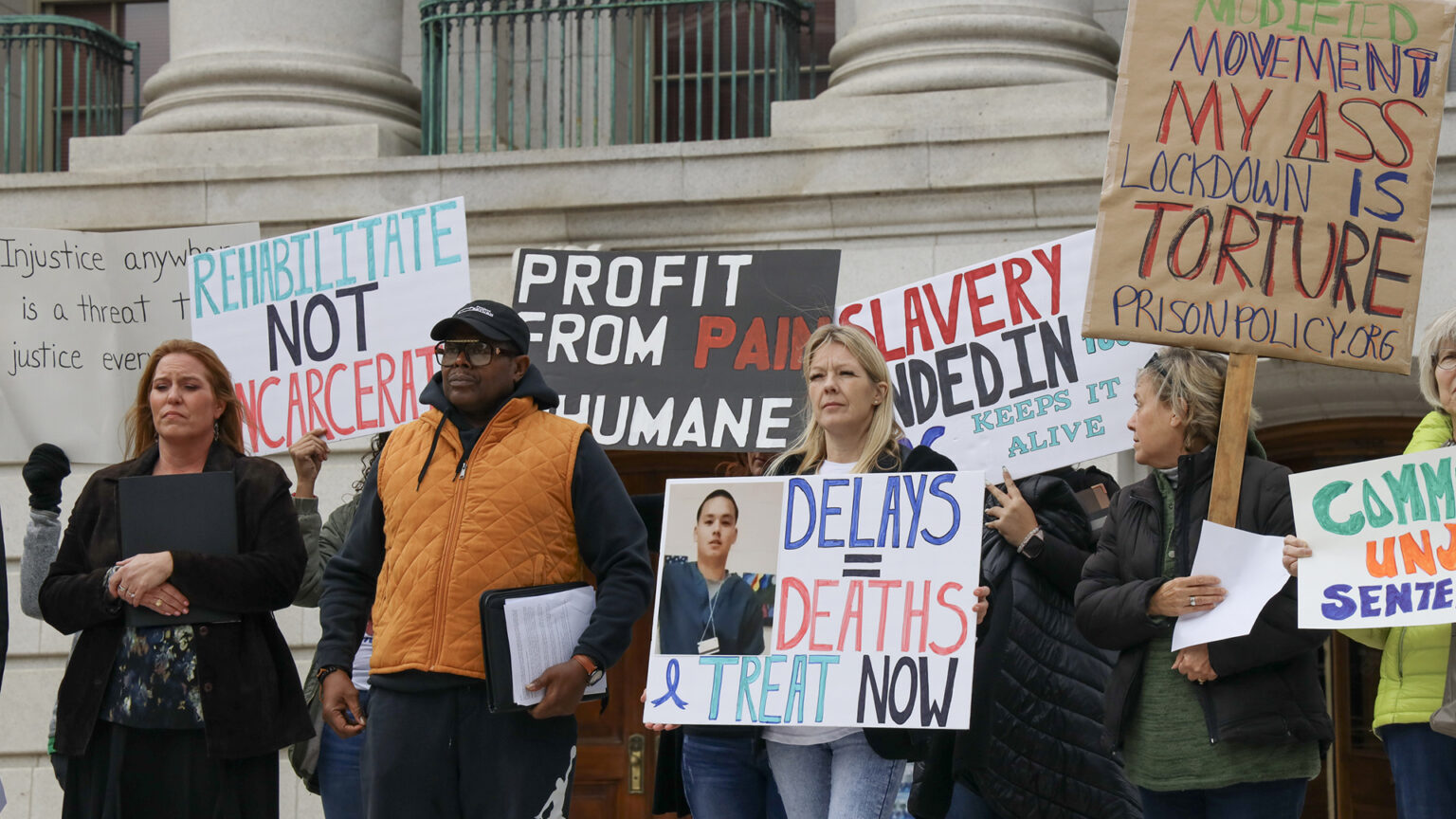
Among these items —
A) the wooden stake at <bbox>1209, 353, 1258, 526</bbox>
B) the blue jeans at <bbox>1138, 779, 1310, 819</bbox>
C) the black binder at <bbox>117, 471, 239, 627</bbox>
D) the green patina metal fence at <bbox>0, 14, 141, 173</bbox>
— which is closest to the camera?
the blue jeans at <bbox>1138, 779, 1310, 819</bbox>

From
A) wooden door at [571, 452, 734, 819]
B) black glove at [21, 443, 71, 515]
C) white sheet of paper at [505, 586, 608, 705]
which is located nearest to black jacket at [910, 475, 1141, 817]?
white sheet of paper at [505, 586, 608, 705]

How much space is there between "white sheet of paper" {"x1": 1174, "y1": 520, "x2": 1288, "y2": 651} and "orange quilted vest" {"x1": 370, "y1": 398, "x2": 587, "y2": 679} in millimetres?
1631

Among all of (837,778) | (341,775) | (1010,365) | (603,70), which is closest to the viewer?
(837,778)

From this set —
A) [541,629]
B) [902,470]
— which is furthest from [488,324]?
[902,470]

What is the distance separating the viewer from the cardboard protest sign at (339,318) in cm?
713

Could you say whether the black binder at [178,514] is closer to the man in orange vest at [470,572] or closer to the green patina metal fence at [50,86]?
the man in orange vest at [470,572]

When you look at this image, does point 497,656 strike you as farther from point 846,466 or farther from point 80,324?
point 80,324

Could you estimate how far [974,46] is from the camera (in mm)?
9227

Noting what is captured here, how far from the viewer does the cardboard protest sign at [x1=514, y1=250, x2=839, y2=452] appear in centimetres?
717

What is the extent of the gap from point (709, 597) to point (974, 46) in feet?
14.7

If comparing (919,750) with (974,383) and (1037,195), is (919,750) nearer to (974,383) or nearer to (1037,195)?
(974,383)

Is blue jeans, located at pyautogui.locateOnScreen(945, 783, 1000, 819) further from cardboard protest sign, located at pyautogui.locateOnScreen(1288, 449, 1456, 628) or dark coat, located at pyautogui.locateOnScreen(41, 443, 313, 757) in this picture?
dark coat, located at pyautogui.locateOnScreen(41, 443, 313, 757)

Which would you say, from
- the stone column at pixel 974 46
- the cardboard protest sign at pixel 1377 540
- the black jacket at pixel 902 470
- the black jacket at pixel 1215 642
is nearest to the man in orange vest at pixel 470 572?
the black jacket at pixel 902 470

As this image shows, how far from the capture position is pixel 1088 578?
18.0 feet
